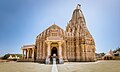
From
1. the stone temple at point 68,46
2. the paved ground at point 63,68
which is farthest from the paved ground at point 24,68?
the stone temple at point 68,46

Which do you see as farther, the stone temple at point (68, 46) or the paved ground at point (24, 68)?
the stone temple at point (68, 46)

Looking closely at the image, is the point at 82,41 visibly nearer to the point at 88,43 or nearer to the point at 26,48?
the point at 88,43

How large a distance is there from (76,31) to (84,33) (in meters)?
2.56

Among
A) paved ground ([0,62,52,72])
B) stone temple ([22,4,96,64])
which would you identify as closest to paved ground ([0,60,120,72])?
paved ground ([0,62,52,72])

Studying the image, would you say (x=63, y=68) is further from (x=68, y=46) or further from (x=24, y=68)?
(x=68, y=46)

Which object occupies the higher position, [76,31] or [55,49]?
[76,31]

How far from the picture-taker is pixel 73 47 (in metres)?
43.1

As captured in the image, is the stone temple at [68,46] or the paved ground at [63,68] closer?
the paved ground at [63,68]

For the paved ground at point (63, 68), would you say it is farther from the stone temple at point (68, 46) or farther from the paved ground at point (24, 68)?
the stone temple at point (68, 46)

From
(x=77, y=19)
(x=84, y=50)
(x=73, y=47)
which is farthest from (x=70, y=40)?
(x=77, y=19)

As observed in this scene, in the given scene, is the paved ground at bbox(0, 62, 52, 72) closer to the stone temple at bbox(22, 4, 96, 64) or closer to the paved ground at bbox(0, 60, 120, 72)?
the paved ground at bbox(0, 60, 120, 72)

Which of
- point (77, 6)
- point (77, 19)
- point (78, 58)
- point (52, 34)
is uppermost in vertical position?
point (77, 6)

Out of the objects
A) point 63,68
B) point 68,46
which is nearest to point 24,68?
point 63,68

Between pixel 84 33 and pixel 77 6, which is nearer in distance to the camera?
pixel 84 33
